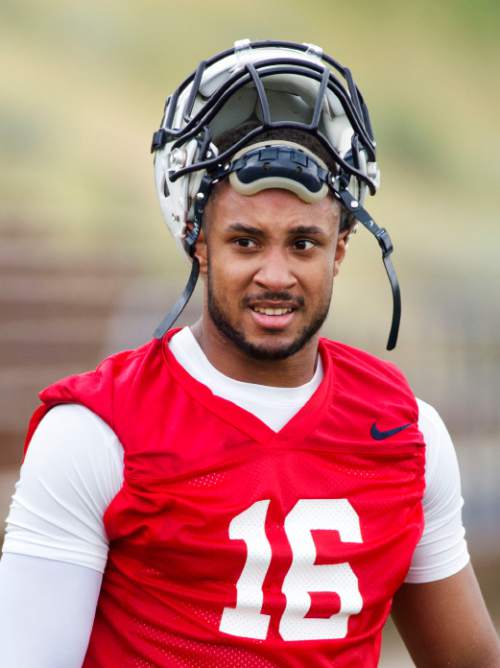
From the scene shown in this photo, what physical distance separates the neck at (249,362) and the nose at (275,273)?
0.18 metres

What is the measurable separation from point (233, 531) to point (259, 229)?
0.61m

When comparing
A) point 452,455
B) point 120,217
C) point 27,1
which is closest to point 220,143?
point 452,455

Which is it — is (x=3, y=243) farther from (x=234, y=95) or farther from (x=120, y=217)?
(x=234, y=95)

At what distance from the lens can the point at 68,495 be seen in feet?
7.89

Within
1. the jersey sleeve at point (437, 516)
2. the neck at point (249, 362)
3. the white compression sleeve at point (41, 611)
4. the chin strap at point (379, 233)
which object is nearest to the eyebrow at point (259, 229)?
the chin strap at point (379, 233)

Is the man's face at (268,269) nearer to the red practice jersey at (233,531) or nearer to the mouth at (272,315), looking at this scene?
the mouth at (272,315)

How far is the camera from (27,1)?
15.8 m

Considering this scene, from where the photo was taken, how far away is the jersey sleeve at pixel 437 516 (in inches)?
110

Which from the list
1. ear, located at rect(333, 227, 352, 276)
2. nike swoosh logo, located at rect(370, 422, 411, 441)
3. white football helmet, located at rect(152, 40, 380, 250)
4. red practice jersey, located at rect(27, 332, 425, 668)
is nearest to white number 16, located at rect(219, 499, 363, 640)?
red practice jersey, located at rect(27, 332, 425, 668)

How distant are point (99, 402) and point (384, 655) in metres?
3.96

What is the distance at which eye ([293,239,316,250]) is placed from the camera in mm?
2557

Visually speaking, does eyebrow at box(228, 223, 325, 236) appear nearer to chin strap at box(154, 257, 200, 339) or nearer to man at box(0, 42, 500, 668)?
man at box(0, 42, 500, 668)

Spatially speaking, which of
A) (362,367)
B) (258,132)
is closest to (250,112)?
(258,132)

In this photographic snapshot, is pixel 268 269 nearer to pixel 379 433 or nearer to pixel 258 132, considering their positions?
pixel 258 132
